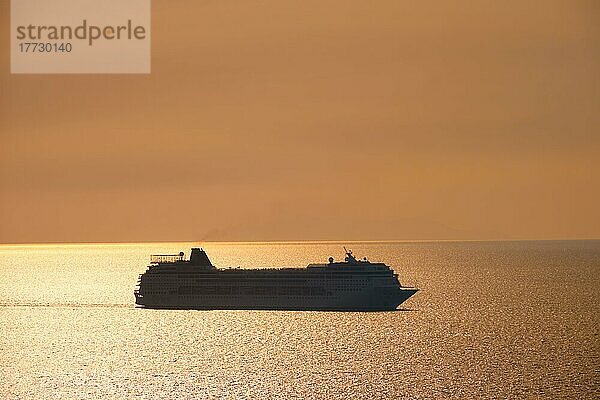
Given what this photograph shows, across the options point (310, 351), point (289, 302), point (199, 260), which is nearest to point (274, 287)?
point (289, 302)

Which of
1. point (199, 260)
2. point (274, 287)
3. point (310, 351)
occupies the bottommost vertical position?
point (310, 351)

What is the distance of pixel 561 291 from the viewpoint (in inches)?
6432

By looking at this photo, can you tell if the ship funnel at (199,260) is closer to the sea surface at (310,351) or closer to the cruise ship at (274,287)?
the cruise ship at (274,287)

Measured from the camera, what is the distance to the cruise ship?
403 ft

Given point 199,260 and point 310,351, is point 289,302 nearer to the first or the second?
point 199,260

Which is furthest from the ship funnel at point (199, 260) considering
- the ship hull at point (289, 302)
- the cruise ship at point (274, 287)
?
the ship hull at point (289, 302)

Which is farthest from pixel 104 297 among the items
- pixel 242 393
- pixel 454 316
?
pixel 242 393

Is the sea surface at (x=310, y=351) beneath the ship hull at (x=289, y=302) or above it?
beneath

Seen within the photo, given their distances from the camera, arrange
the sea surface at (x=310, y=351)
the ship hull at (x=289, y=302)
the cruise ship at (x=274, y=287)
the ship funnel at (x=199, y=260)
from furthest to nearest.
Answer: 1. the ship funnel at (x=199, y=260)
2. the ship hull at (x=289, y=302)
3. the cruise ship at (x=274, y=287)
4. the sea surface at (x=310, y=351)

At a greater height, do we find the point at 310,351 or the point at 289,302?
the point at 289,302

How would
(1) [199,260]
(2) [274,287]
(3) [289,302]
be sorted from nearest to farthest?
(2) [274,287]
(3) [289,302]
(1) [199,260]

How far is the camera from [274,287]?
126 metres

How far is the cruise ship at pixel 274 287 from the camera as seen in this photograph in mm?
122812

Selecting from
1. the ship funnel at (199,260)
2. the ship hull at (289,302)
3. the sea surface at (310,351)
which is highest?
the ship funnel at (199,260)
